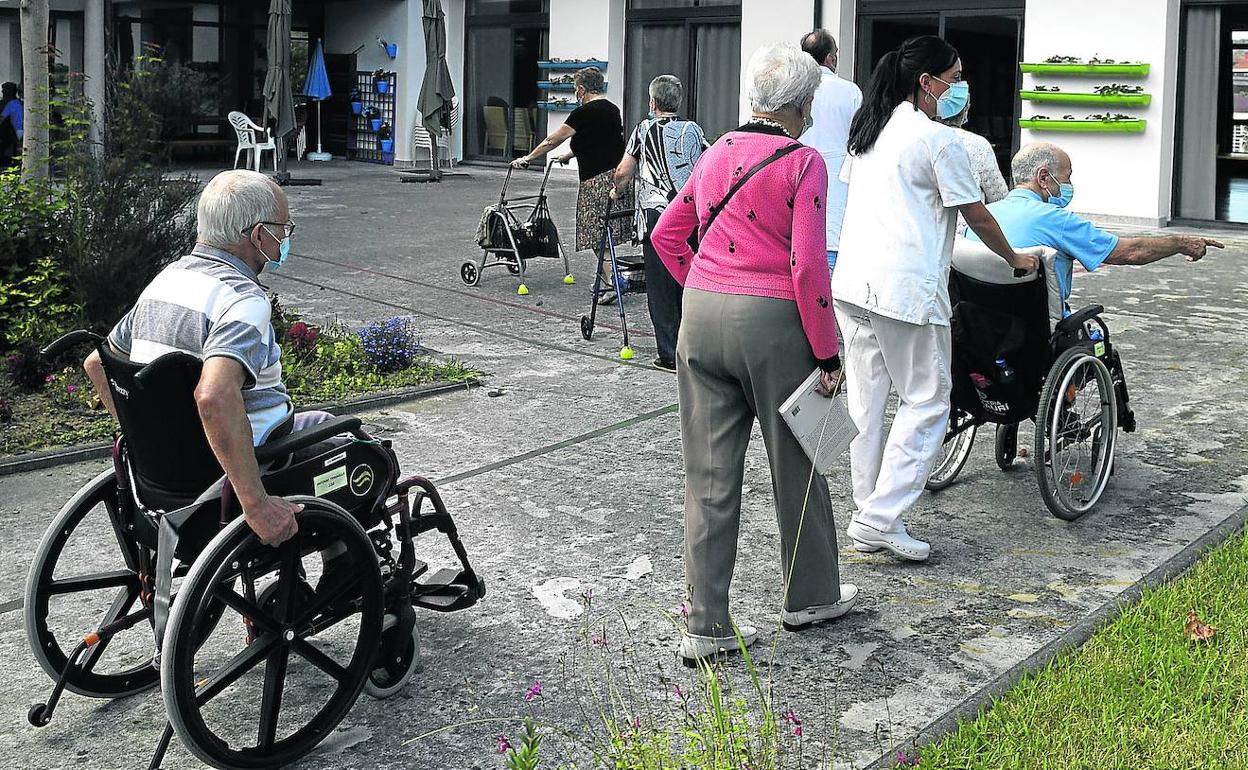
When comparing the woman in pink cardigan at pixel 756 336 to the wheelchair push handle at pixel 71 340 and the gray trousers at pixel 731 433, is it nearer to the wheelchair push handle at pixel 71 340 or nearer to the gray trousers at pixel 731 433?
the gray trousers at pixel 731 433

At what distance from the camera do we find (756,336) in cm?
413

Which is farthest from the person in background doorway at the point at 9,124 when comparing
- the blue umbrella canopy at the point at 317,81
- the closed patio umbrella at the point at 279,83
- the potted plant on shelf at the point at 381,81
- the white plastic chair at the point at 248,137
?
the potted plant on shelf at the point at 381,81

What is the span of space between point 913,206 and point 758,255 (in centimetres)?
96

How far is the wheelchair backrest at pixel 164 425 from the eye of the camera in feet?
11.4

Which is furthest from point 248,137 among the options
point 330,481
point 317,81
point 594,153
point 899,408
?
point 330,481

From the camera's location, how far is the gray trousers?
13.6ft

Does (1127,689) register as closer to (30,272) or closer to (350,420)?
(350,420)

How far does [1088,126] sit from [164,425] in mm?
14765

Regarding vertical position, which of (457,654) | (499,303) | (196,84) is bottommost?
(457,654)

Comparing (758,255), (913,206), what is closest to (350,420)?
(758,255)

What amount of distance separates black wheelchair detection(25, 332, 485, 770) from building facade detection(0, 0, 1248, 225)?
440 inches

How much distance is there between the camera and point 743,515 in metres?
5.74

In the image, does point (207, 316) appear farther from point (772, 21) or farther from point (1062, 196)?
point (772, 21)

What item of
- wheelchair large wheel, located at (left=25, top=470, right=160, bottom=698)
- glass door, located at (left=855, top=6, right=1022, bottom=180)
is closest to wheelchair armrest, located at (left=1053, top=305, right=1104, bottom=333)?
wheelchair large wheel, located at (left=25, top=470, right=160, bottom=698)
